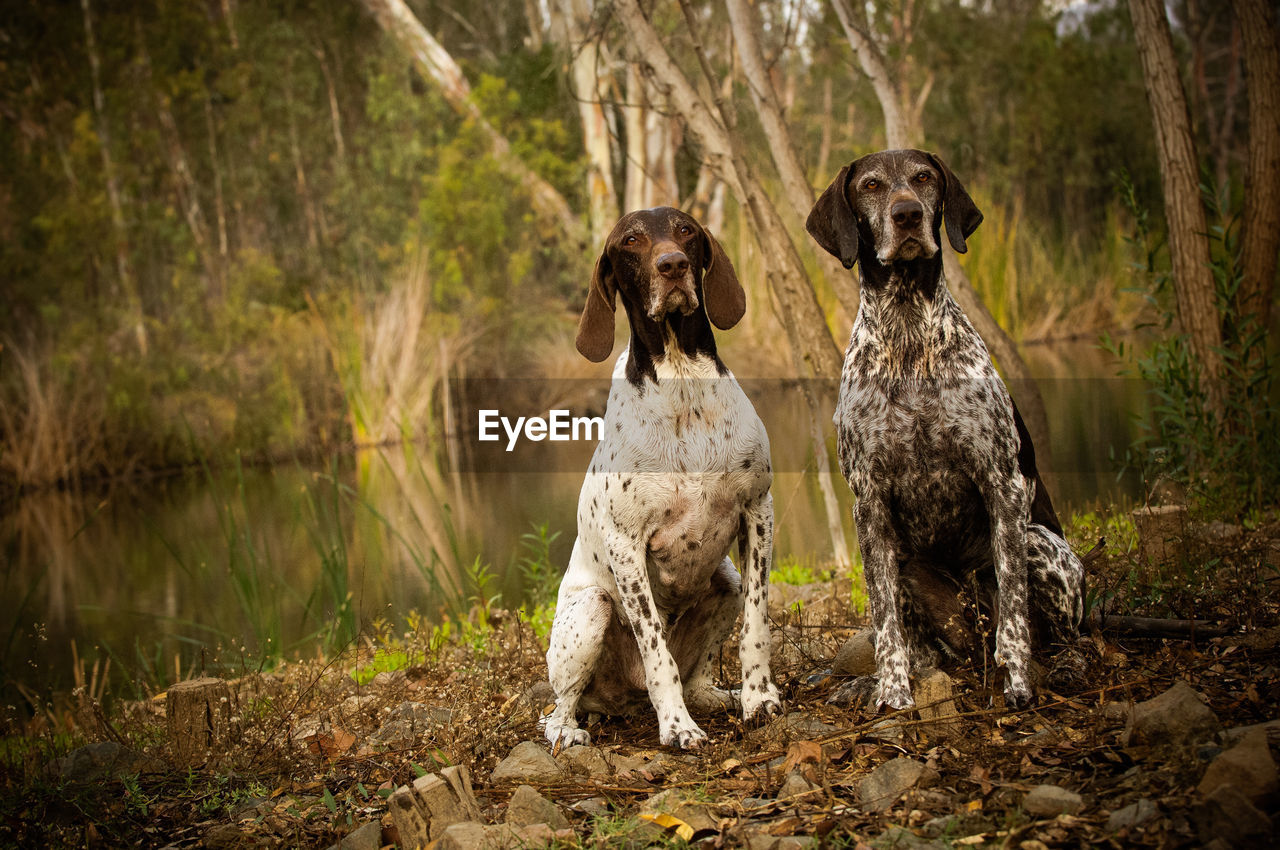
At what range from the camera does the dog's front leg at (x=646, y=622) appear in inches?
124

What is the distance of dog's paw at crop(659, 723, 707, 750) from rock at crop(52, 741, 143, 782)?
5.71 ft

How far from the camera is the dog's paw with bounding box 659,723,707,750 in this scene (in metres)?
3.01

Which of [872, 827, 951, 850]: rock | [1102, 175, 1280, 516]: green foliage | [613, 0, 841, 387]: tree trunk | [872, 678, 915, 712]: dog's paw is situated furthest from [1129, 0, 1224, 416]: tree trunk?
[872, 827, 951, 850]: rock

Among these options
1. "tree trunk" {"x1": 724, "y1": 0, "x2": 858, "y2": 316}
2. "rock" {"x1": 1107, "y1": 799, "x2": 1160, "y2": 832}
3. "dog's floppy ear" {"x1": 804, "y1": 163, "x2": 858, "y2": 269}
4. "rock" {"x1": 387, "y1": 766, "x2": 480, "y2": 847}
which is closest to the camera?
"rock" {"x1": 1107, "y1": 799, "x2": 1160, "y2": 832}

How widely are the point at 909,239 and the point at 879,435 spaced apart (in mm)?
575

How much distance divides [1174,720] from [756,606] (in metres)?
1.26

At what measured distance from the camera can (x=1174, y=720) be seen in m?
2.35

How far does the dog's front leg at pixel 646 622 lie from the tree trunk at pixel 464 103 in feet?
51.5

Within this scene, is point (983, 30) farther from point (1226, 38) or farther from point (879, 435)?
point (879, 435)

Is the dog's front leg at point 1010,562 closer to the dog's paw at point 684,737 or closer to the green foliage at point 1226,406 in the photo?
the dog's paw at point 684,737

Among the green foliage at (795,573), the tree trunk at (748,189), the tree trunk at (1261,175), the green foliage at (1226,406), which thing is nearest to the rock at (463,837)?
the green foliage at (795,573)

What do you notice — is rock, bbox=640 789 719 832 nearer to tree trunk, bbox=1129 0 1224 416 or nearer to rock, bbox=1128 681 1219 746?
rock, bbox=1128 681 1219 746

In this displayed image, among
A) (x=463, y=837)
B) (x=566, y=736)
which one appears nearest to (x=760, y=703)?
(x=566, y=736)

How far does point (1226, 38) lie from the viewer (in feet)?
85.7
